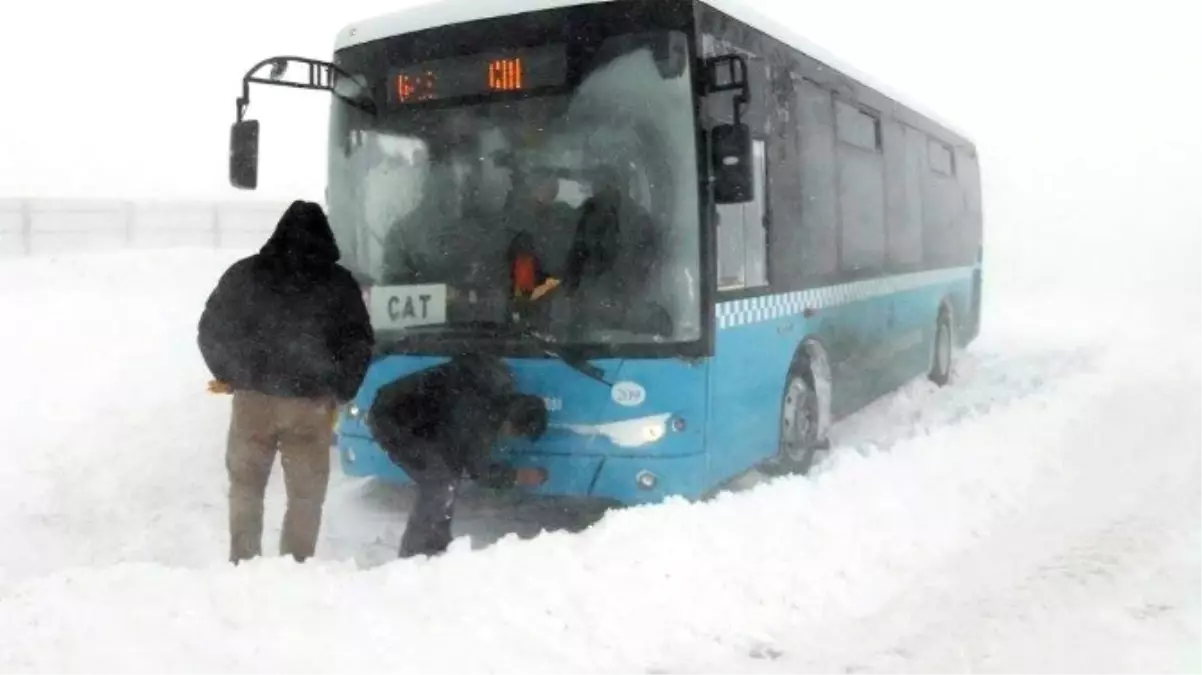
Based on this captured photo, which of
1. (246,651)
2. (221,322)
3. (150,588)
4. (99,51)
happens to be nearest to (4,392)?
(221,322)

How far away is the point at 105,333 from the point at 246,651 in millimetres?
9915

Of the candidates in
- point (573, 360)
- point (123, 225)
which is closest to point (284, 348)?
point (573, 360)

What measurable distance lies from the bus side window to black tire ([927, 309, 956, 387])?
7063 millimetres

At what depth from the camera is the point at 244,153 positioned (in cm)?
715

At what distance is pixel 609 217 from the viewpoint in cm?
647

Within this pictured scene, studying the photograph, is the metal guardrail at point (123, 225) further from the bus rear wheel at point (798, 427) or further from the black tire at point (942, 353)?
the bus rear wheel at point (798, 427)

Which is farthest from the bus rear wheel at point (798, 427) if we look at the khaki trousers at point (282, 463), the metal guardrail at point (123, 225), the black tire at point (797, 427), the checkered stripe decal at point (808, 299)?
the metal guardrail at point (123, 225)

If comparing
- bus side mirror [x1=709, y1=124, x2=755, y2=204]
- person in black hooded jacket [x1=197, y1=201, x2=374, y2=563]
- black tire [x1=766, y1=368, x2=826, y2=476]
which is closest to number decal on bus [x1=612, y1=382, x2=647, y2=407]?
bus side mirror [x1=709, y1=124, x2=755, y2=204]

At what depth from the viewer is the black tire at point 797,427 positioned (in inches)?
320

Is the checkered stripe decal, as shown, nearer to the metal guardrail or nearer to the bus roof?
the bus roof

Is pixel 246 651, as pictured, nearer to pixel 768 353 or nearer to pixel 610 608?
pixel 610 608

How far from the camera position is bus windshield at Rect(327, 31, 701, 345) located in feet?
21.0

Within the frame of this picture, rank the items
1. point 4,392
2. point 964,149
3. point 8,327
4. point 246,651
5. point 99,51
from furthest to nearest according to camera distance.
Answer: point 99,51 < point 964,149 < point 8,327 < point 4,392 < point 246,651

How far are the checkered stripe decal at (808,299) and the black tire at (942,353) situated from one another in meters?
1.60
